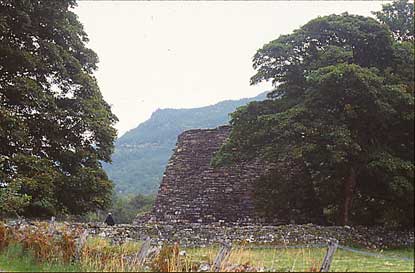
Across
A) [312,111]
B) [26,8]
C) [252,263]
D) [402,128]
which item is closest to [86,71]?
[26,8]

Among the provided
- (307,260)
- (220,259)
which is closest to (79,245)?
(220,259)

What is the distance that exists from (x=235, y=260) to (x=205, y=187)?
13.0 m

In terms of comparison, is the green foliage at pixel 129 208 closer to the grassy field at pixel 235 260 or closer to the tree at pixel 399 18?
the tree at pixel 399 18

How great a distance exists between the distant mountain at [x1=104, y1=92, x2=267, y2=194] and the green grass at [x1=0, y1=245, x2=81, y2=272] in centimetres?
4757

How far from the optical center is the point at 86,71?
62.4ft

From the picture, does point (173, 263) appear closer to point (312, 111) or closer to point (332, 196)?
point (312, 111)

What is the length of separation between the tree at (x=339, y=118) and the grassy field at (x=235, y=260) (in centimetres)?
315

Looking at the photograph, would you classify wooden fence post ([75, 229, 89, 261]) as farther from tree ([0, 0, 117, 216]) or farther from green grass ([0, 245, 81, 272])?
tree ([0, 0, 117, 216])

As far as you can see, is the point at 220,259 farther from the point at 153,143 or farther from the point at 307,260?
the point at 153,143

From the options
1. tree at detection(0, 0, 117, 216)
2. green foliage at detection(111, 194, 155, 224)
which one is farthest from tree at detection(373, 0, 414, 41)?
green foliage at detection(111, 194, 155, 224)

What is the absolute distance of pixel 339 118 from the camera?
13.9m

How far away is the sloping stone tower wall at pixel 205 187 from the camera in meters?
20.8

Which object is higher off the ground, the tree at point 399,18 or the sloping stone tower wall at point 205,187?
the tree at point 399,18

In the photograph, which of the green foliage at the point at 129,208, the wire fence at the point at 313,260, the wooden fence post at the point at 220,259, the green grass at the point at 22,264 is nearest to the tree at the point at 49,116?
the green grass at the point at 22,264
